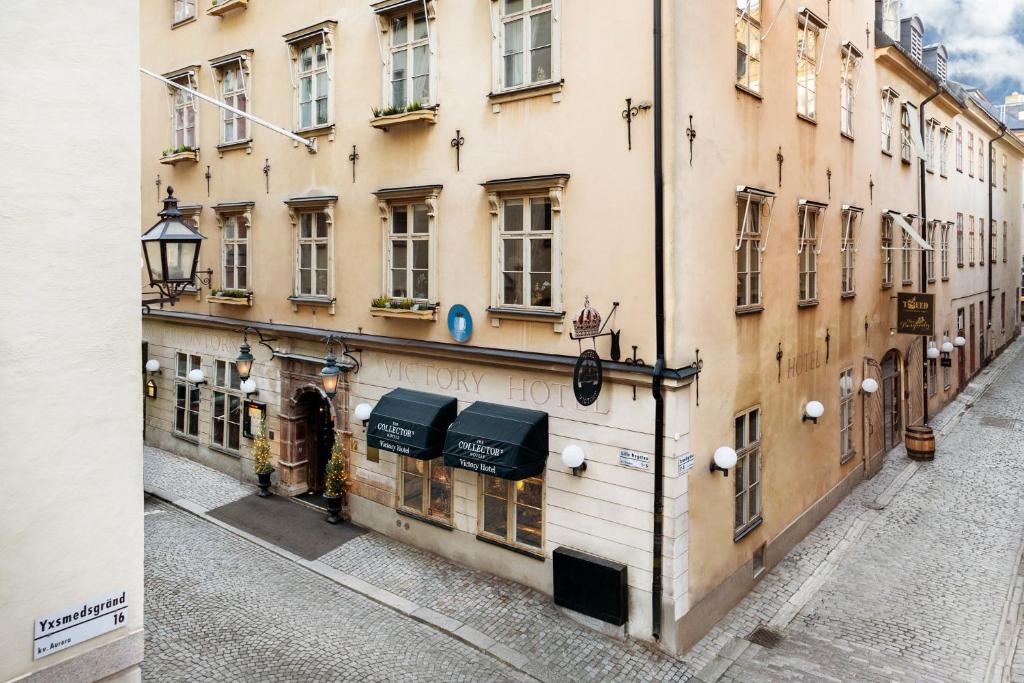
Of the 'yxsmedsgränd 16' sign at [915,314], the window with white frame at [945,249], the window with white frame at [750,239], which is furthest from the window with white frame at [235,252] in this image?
the window with white frame at [945,249]

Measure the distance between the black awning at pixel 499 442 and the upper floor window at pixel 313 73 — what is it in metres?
7.06

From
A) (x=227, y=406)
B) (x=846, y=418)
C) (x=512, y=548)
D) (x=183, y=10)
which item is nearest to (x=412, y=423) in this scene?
(x=512, y=548)

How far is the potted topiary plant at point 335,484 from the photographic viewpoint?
13.9 meters

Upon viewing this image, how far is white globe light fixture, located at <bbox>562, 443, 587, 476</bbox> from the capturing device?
10.2 meters

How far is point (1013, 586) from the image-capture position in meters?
11.7

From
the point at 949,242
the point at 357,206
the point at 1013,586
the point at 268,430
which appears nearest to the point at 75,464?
the point at 357,206

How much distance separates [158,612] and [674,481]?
26.1ft

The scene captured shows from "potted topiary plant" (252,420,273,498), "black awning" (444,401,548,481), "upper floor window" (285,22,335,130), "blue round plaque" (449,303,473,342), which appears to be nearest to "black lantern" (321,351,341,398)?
"blue round plaque" (449,303,473,342)

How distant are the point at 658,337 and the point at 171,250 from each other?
246 inches

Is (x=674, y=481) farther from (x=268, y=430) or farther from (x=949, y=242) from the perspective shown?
(x=949, y=242)

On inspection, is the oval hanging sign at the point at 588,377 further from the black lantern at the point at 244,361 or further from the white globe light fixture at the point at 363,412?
the black lantern at the point at 244,361

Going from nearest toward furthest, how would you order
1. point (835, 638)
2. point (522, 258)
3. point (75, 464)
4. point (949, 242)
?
point (75, 464)
point (835, 638)
point (522, 258)
point (949, 242)

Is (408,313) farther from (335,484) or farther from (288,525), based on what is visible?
(288,525)

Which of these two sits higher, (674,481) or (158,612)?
(674,481)
